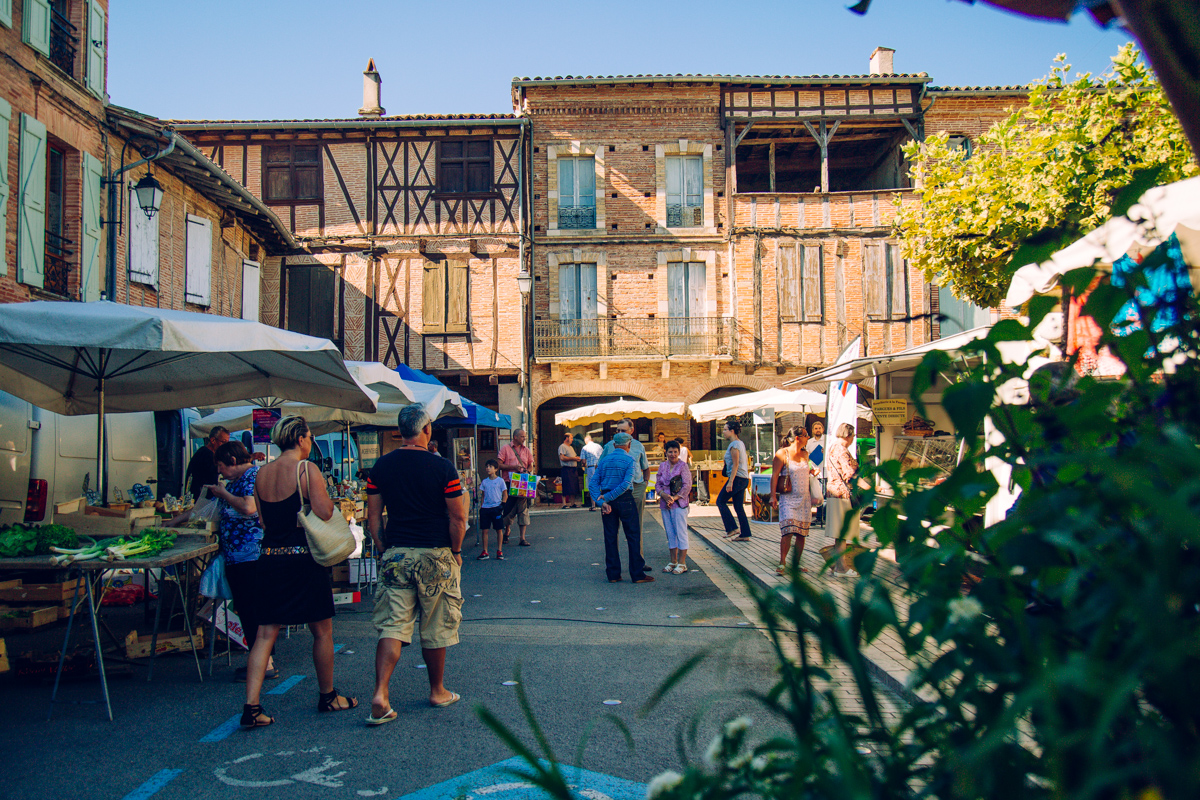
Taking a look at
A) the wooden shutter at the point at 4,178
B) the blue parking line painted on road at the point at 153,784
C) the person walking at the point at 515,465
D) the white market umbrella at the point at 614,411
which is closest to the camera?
the blue parking line painted on road at the point at 153,784

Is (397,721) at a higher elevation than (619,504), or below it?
below

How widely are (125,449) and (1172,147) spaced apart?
12.5 meters

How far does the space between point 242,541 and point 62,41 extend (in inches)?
425

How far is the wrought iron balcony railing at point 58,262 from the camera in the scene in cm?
1130

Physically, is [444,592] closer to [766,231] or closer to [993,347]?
[993,347]

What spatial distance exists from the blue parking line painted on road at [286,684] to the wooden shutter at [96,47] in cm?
1118

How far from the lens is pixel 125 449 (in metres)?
9.84

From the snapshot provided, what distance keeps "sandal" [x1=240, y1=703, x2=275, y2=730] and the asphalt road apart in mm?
44

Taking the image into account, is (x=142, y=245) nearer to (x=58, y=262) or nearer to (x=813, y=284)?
(x=58, y=262)

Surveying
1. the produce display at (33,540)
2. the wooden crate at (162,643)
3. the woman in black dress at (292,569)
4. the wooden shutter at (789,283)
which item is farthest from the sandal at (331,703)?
the wooden shutter at (789,283)

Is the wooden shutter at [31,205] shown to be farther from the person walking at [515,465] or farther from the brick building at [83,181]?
the person walking at [515,465]

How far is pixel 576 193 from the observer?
22.5 meters

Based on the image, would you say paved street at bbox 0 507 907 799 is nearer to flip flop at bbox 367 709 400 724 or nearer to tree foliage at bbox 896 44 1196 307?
flip flop at bbox 367 709 400 724

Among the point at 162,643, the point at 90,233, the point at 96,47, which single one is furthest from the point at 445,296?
the point at 162,643
